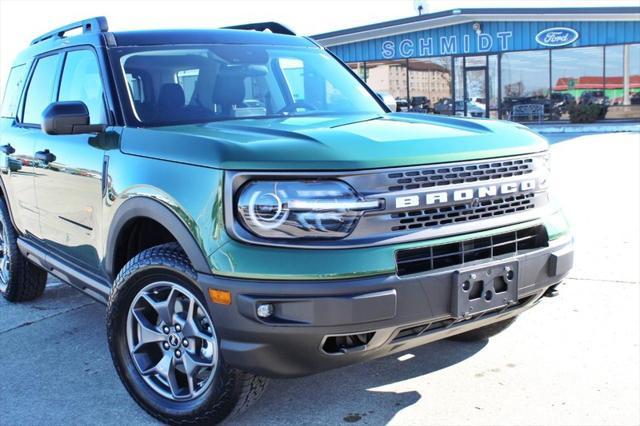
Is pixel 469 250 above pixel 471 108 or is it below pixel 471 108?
below

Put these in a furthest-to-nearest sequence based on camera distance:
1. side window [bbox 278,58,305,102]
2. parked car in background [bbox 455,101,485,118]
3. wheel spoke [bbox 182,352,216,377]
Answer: parked car in background [bbox 455,101,485,118]
side window [bbox 278,58,305,102]
wheel spoke [bbox 182,352,216,377]

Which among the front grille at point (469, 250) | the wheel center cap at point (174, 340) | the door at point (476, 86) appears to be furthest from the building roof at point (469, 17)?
the wheel center cap at point (174, 340)

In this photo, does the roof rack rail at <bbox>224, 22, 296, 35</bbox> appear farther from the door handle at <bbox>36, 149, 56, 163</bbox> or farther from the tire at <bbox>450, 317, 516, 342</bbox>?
the tire at <bbox>450, 317, 516, 342</bbox>

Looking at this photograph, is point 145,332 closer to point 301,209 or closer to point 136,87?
point 301,209

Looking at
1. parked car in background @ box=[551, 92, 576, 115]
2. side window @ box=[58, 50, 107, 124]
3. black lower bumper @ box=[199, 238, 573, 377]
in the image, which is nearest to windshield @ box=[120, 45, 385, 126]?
side window @ box=[58, 50, 107, 124]

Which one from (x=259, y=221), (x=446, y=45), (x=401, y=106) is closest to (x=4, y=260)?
(x=259, y=221)

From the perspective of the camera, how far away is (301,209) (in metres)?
2.68

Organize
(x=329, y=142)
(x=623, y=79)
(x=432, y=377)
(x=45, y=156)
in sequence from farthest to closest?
(x=623, y=79) < (x=45, y=156) < (x=432, y=377) < (x=329, y=142)

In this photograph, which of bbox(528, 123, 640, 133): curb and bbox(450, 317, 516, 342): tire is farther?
bbox(528, 123, 640, 133): curb

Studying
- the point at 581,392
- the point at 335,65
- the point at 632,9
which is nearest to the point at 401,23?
the point at 632,9

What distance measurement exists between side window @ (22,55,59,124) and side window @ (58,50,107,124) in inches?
10.1

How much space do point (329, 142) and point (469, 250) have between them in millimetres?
767

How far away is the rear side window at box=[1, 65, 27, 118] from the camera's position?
17.5 feet

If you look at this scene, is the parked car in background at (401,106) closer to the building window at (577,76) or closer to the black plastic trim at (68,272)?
the black plastic trim at (68,272)
